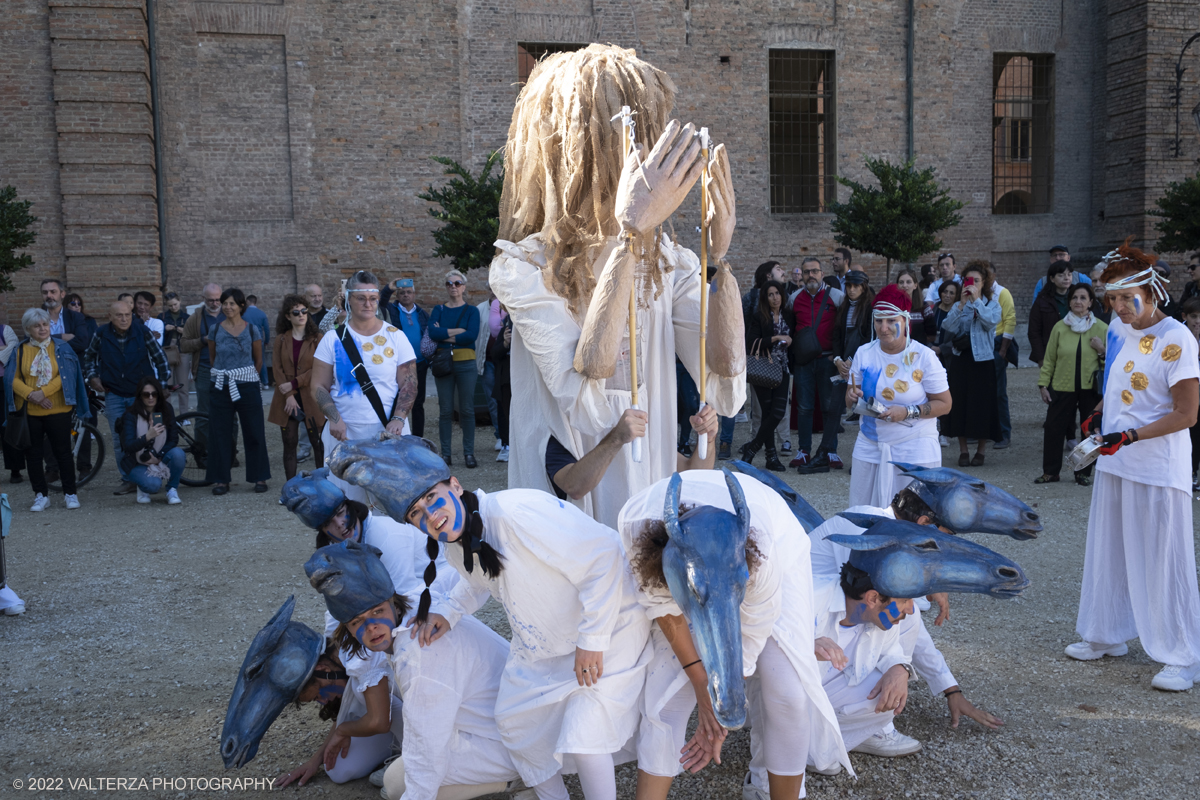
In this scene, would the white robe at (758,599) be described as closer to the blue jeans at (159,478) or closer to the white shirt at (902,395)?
the white shirt at (902,395)

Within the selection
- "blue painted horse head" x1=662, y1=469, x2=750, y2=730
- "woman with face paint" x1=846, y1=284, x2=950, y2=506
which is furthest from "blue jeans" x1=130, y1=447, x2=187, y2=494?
"blue painted horse head" x1=662, y1=469, x2=750, y2=730

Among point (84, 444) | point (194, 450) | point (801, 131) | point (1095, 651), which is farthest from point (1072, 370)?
point (801, 131)

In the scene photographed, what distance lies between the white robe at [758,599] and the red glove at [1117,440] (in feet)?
6.59

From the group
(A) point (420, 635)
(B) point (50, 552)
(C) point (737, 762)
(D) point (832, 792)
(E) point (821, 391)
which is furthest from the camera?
(E) point (821, 391)

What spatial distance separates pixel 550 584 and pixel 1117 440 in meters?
2.70

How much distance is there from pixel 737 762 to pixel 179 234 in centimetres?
1480

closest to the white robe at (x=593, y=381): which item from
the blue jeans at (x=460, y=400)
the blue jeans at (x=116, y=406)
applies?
the blue jeans at (x=460, y=400)

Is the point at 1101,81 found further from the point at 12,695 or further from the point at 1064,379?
the point at 12,695

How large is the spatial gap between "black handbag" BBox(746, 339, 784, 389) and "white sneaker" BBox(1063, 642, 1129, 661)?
481cm

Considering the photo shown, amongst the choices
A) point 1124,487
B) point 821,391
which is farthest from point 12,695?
point 821,391

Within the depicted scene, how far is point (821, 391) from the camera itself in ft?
30.5

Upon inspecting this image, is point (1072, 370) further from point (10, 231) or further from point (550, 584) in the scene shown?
point (10, 231)

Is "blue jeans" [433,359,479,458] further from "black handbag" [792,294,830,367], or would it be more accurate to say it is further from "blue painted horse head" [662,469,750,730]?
"blue painted horse head" [662,469,750,730]

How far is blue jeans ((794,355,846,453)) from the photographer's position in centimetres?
910
